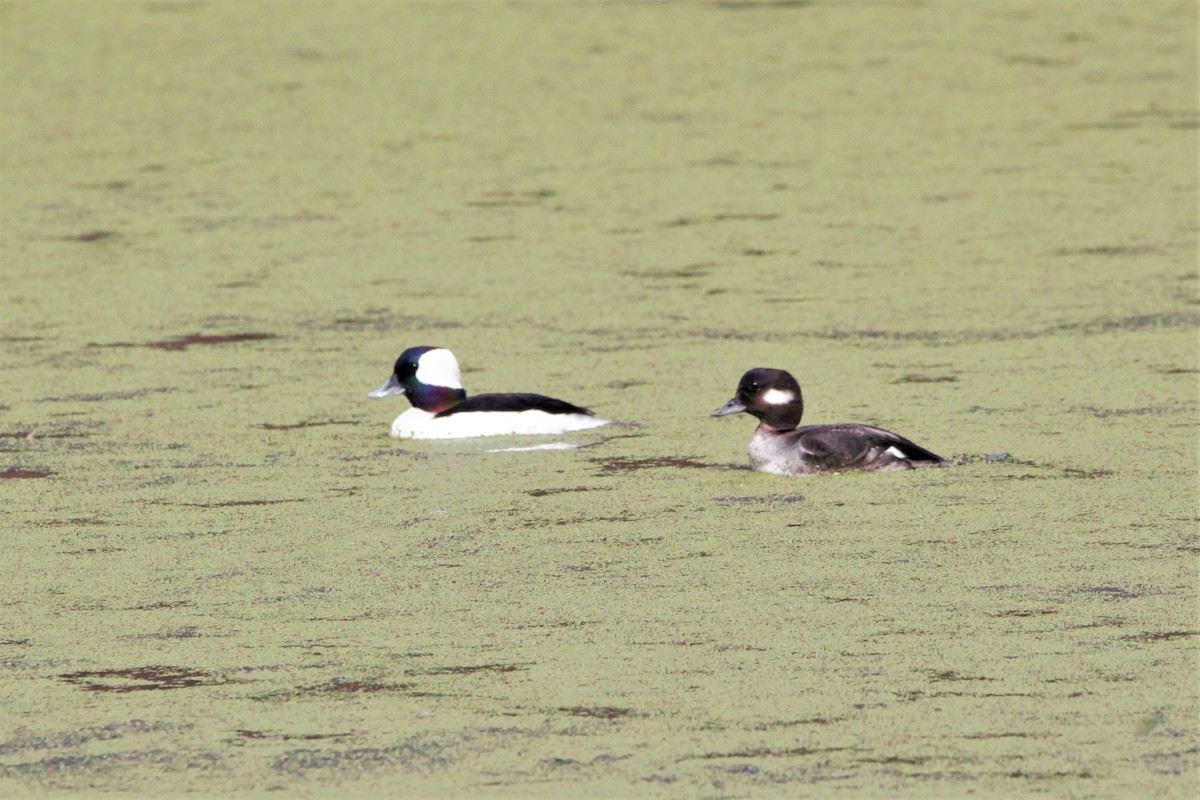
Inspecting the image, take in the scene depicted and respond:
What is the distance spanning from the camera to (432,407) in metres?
5.55

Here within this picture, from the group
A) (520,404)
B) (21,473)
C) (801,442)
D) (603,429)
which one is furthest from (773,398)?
(21,473)

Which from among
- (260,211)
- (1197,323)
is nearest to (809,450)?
(1197,323)

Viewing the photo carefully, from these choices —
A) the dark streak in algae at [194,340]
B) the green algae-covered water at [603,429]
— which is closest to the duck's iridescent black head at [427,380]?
the green algae-covered water at [603,429]

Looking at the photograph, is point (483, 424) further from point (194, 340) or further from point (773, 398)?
point (194, 340)

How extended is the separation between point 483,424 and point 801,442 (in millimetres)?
934

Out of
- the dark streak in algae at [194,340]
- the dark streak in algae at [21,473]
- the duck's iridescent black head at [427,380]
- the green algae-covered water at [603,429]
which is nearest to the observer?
the green algae-covered water at [603,429]

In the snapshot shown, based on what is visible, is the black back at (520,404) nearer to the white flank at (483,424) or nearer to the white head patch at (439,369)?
the white flank at (483,424)

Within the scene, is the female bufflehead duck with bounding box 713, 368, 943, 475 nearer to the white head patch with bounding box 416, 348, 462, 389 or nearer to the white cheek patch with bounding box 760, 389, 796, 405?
the white cheek patch with bounding box 760, 389, 796, 405

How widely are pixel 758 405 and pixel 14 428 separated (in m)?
1.96

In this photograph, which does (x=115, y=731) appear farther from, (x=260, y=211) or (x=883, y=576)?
(x=260, y=211)

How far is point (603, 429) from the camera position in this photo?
533 cm

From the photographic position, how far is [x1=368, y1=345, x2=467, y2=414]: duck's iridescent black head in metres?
5.55

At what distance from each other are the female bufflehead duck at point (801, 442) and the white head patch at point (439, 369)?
956 millimetres

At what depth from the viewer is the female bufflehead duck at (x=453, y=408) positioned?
5.24m
